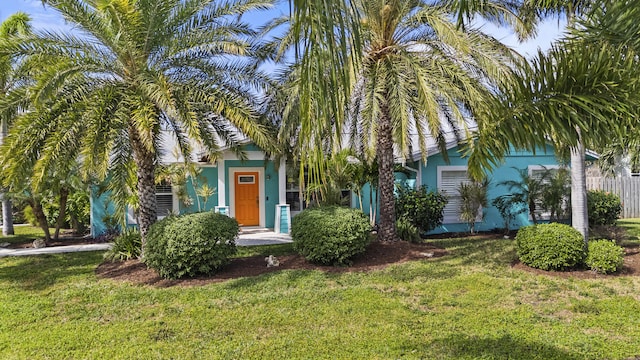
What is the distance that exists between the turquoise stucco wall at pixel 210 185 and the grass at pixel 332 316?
614 centimetres

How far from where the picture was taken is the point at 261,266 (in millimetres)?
9570

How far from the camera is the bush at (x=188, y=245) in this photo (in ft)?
27.1

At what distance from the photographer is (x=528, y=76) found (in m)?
3.01

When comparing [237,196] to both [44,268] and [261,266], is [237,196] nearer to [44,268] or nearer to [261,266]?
[261,266]

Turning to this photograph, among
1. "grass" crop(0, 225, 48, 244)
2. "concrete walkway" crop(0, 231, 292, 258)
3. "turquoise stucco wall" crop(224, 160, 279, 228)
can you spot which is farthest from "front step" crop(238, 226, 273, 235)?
"grass" crop(0, 225, 48, 244)

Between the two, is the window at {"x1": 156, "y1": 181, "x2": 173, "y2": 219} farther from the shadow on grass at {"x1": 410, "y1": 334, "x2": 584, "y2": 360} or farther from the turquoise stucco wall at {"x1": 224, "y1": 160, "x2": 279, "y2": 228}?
the shadow on grass at {"x1": 410, "y1": 334, "x2": 584, "y2": 360}

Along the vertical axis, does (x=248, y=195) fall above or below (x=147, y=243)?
above

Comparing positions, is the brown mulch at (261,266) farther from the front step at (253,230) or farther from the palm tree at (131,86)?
the front step at (253,230)

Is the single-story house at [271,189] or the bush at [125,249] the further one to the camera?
the single-story house at [271,189]

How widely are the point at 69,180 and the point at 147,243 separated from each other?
234 inches

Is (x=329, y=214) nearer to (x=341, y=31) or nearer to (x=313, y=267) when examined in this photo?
(x=313, y=267)

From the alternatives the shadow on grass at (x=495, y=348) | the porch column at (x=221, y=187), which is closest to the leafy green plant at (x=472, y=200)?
the porch column at (x=221, y=187)

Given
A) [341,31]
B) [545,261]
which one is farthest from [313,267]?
[341,31]

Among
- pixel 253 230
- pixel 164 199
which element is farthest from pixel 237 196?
pixel 164 199
